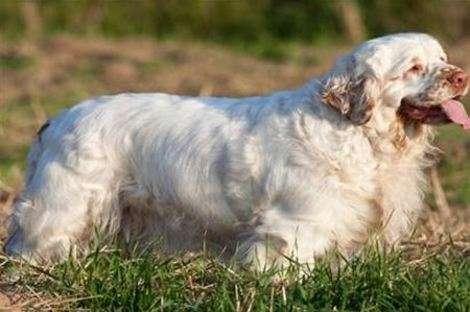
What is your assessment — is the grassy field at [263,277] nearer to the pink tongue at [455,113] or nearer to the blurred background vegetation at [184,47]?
the blurred background vegetation at [184,47]

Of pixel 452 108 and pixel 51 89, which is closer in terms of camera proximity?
pixel 452 108

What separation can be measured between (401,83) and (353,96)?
0.76 ft

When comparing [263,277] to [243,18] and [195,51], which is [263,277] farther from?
[243,18]

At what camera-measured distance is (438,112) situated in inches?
276

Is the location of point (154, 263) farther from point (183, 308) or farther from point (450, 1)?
point (450, 1)

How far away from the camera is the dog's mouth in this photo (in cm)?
696

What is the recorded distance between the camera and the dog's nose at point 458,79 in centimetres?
690

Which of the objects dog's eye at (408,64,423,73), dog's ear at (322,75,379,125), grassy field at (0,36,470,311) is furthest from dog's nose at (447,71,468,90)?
grassy field at (0,36,470,311)

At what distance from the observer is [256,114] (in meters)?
7.29

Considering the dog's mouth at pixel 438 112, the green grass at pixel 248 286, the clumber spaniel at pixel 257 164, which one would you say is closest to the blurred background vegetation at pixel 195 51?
the clumber spaniel at pixel 257 164

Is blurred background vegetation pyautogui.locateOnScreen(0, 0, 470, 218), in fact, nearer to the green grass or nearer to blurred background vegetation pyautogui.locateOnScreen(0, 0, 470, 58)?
blurred background vegetation pyautogui.locateOnScreen(0, 0, 470, 58)

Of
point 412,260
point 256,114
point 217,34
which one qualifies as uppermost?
point 256,114

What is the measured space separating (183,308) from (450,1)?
1624 centimetres

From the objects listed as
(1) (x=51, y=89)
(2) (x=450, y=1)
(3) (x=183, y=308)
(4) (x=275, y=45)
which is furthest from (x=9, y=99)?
(3) (x=183, y=308)
